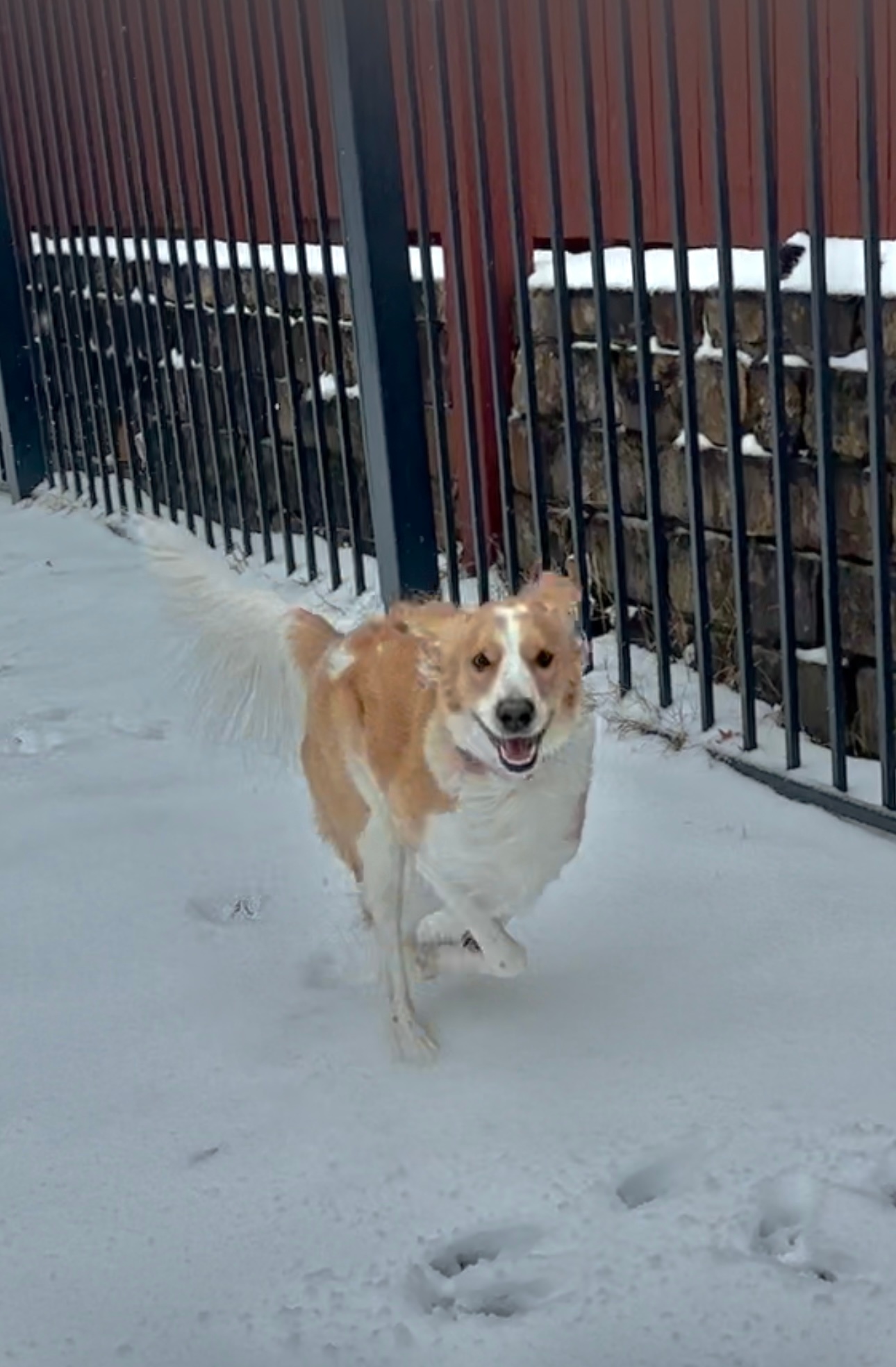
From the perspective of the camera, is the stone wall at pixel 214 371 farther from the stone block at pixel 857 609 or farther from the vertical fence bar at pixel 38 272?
the stone block at pixel 857 609

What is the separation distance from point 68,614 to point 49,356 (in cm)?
258

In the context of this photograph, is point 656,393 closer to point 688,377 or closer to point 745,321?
point 745,321

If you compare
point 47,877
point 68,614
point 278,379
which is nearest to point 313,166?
point 278,379

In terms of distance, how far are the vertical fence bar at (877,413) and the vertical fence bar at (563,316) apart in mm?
917

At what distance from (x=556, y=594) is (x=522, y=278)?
1903 mm

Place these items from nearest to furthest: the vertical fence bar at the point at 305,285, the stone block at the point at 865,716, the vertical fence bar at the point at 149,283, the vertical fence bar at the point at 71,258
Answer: the stone block at the point at 865,716
the vertical fence bar at the point at 305,285
the vertical fence bar at the point at 149,283
the vertical fence bar at the point at 71,258

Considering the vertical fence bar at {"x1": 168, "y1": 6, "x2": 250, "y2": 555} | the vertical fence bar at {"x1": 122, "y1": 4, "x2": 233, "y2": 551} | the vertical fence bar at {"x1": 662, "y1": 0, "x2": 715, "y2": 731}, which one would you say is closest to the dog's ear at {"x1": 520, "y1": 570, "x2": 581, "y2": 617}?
the vertical fence bar at {"x1": 662, "y1": 0, "x2": 715, "y2": 731}

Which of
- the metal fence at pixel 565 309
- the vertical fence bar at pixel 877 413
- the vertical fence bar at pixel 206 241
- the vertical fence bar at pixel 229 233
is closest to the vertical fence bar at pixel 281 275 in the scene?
the metal fence at pixel 565 309

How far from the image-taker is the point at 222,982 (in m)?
3.70

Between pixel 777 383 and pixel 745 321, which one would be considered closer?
pixel 777 383

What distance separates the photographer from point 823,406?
4.05m

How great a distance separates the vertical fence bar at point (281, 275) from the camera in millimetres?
6207

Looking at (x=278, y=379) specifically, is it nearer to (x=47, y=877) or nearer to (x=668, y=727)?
(x=668, y=727)

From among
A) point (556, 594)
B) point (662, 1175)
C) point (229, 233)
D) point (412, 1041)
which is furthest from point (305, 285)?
point (662, 1175)
